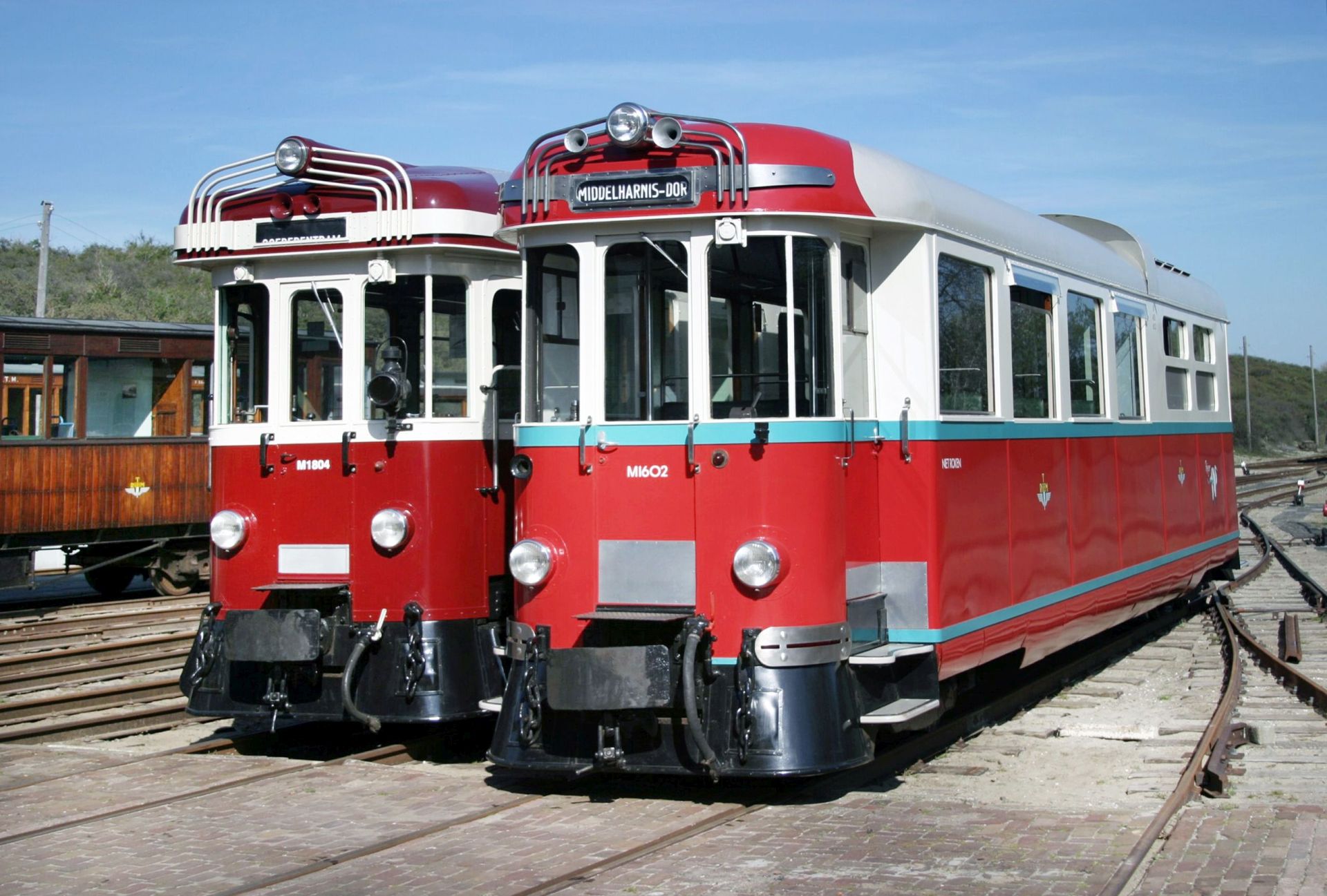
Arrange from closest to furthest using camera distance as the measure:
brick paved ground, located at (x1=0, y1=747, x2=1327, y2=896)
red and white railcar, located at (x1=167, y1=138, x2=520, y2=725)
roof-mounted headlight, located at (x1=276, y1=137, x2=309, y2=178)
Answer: brick paved ground, located at (x1=0, y1=747, x2=1327, y2=896) < red and white railcar, located at (x1=167, y1=138, x2=520, y2=725) < roof-mounted headlight, located at (x1=276, y1=137, x2=309, y2=178)

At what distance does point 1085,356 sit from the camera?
34.9 feet

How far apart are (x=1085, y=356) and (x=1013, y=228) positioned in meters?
1.64

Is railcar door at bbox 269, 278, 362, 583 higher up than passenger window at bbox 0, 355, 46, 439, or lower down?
lower down

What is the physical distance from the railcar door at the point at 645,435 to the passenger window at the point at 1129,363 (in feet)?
16.6

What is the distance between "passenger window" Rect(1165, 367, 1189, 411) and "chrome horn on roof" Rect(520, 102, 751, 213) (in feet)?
22.3

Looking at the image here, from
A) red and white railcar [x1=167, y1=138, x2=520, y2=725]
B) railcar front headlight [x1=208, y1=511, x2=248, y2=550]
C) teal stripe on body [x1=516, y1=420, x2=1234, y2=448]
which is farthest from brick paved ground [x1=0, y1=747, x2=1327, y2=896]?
teal stripe on body [x1=516, y1=420, x2=1234, y2=448]

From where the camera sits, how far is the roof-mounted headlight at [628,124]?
7.43m

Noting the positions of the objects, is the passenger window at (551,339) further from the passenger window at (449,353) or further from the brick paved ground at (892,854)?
the brick paved ground at (892,854)

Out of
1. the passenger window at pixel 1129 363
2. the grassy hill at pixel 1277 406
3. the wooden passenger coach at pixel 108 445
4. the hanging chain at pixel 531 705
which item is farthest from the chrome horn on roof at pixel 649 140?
the grassy hill at pixel 1277 406

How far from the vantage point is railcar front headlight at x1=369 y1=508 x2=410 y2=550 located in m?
8.76

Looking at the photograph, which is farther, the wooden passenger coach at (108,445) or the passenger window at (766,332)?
the wooden passenger coach at (108,445)

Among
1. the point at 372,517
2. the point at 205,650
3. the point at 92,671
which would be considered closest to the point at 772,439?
the point at 372,517

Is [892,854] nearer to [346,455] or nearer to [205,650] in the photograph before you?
[346,455]

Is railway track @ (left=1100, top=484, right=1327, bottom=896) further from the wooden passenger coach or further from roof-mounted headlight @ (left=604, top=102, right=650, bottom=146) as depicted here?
the wooden passenger coach
